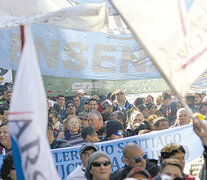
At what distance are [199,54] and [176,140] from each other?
106 inches

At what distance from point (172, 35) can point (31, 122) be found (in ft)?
3.77

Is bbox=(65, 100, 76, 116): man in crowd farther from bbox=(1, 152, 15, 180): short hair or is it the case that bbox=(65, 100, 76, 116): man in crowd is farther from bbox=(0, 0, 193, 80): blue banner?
bbox=(1, 152, 15, 180): short hair

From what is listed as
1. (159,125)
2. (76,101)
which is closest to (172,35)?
(159,125)

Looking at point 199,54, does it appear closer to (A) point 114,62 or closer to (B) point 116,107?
(A) point 114,62

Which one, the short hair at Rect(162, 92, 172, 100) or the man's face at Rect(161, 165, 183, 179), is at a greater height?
the short hair at Rect(162, 92, 172, 100)

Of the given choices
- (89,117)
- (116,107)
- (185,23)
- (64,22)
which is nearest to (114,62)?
(64,22)

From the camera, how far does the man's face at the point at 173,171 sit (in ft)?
11.5

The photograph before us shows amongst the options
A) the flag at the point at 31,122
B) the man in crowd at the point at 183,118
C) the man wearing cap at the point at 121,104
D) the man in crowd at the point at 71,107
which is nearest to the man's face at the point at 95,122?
the man wearing cap at the point at 121,104

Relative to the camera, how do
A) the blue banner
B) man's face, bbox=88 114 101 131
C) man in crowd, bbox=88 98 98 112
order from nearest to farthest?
the blue banner < man's face, bbox=88 114 101 131 < man in crowd, bbox=88 98 98 112

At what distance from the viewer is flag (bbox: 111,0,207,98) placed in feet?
11.0

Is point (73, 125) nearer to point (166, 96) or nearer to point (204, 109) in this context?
point (166, 96)

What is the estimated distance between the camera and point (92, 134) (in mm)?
5996

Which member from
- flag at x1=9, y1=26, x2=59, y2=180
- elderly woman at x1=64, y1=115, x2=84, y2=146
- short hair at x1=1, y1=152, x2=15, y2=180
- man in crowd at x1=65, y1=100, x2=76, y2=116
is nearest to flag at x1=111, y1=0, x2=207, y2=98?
flag at x1=9, y1=26, x2=59, y2=180

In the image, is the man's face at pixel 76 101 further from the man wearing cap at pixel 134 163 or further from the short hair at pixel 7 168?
the man wearing cap at pixel 134 163
